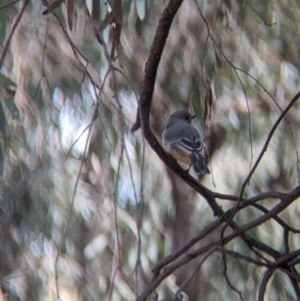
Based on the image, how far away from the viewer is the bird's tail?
2.69 metres

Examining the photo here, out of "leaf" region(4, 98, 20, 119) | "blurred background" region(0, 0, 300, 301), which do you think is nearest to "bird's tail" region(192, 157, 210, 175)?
"blurred background" region(0, 0, 300, 301)

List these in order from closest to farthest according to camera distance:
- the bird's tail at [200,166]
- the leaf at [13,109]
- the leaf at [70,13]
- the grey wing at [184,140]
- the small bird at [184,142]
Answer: the leaf at [70,13]
the leaf at [13,109]
the bird's tail at [200,166]
the small bird at [184,142]
the grey wing at [184,140]

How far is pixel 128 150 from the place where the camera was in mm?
3453

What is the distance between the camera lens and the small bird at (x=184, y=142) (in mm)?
2852

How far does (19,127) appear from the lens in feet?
11.5

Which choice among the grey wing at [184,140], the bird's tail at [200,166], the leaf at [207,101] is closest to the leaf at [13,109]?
the leaf at [207,101]

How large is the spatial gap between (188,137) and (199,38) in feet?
2.25

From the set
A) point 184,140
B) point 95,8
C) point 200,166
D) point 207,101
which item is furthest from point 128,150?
point 207,101

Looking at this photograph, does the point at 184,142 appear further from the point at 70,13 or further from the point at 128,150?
the point at 70,13

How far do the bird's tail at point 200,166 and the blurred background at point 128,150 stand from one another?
0.68 m

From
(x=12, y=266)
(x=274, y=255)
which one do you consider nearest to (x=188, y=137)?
(x=12, y=266)

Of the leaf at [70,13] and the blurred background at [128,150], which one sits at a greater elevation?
the blurred background at [128,150]

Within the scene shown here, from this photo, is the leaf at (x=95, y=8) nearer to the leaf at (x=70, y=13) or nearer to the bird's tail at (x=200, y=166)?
the leaf at (x=70, y=13)

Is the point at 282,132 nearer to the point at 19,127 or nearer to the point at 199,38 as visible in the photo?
the point at 199,38
